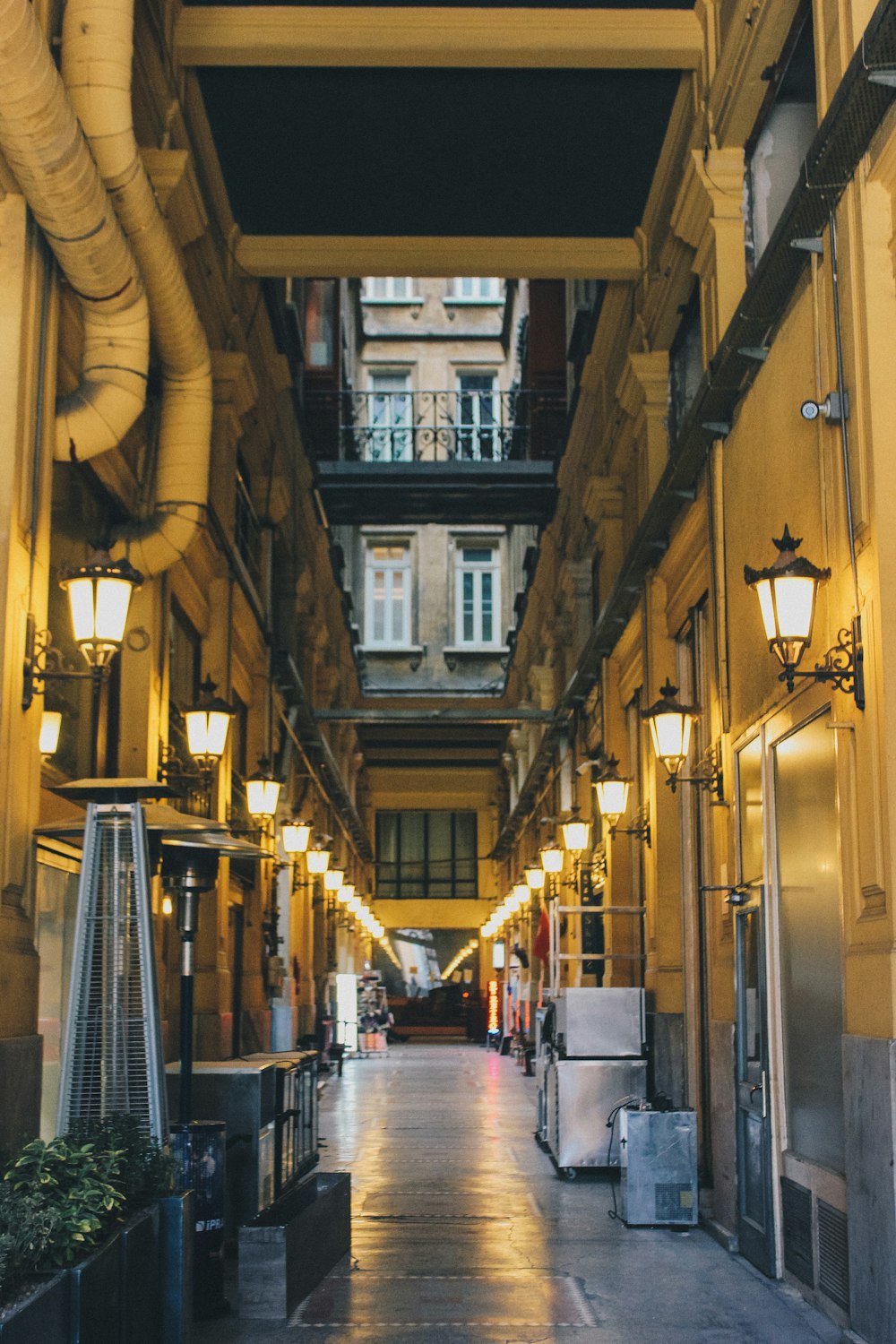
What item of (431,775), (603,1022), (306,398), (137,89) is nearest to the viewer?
(137,89)

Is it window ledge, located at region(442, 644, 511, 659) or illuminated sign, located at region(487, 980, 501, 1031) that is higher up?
window ledge, located at region(442, 644, 511, 659)

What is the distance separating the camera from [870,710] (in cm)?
708

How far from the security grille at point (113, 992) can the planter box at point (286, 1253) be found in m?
1.46

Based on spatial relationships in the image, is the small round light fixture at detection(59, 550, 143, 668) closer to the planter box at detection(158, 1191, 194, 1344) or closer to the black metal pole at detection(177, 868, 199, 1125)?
the black metal pole at detection(177, 868, 199, 1125)

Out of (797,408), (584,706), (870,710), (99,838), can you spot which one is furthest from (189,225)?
(584,706)

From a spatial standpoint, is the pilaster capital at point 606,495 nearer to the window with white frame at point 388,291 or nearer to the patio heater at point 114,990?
the patio heater at point 114,990

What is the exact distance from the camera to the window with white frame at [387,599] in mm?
43094

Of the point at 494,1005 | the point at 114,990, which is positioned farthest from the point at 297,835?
the point at 494,1005

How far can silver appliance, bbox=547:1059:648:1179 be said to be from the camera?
546 inches

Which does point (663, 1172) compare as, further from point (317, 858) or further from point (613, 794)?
point (317, 858)

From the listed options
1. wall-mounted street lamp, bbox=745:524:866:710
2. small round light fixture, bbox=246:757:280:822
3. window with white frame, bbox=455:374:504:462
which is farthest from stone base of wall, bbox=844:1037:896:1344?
window with white frame, bbox=455:374:504:462

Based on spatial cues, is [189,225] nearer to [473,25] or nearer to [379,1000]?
[473,25]

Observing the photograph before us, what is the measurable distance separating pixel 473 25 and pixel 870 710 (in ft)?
24.7

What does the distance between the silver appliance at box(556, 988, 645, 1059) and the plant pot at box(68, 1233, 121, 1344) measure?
8.77 m
